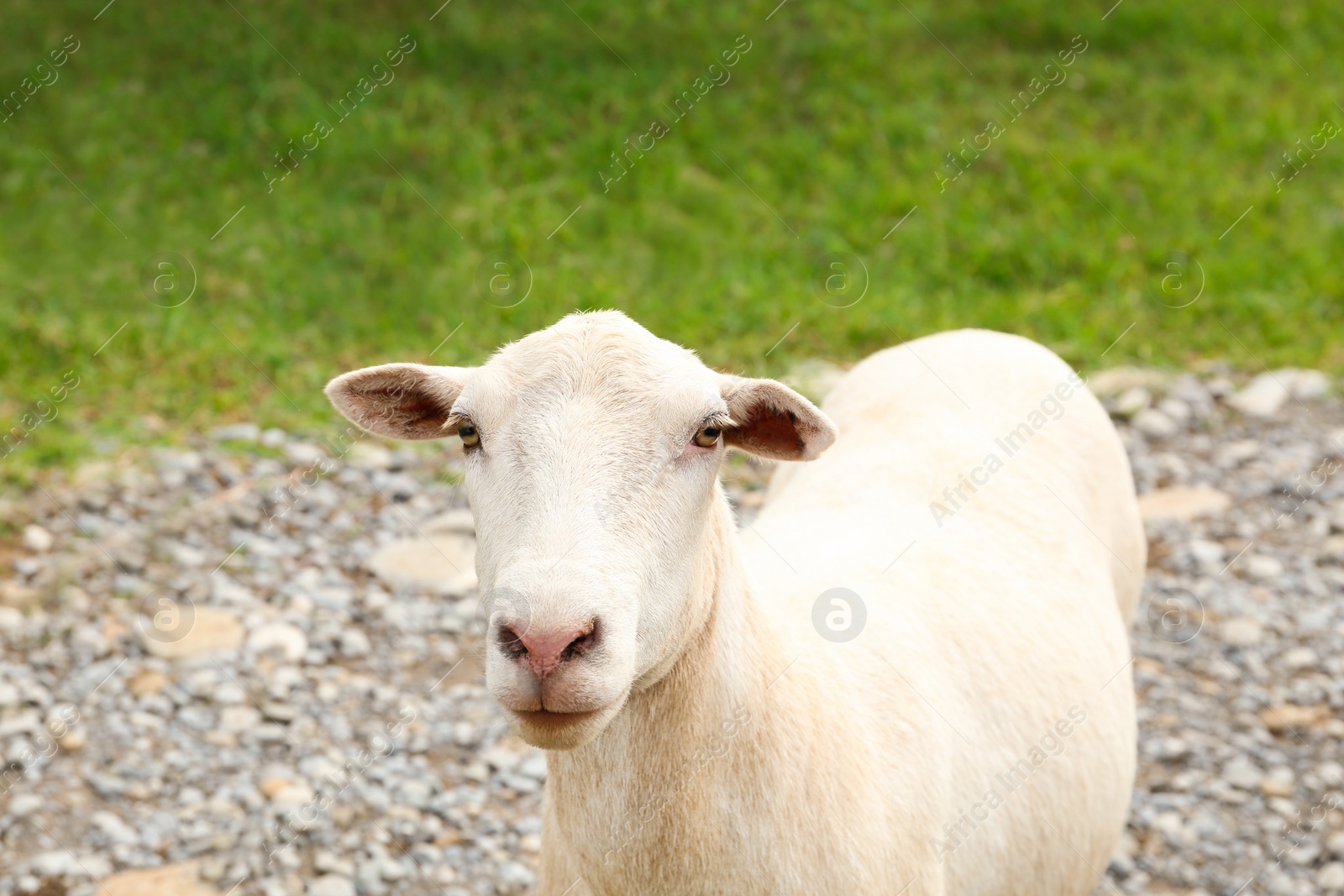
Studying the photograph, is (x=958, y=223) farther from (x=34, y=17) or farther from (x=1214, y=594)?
(x=34, y=17)

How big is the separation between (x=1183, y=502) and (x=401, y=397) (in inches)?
196

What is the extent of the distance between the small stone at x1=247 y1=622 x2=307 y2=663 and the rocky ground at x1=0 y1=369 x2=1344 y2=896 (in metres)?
0.01

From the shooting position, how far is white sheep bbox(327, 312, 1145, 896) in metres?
2.65

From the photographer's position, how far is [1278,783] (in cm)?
507

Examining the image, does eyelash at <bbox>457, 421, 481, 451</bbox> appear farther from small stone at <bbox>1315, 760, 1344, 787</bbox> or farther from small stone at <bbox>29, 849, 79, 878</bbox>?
small stone at <bbox>1315, 760, 1344, 787</bbox>

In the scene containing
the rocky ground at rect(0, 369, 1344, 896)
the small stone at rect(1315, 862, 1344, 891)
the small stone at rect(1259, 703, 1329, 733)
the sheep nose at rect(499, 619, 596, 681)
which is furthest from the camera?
the small stone at rect(1259, 703, 1329, 733)

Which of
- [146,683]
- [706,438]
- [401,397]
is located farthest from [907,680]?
[146,683]

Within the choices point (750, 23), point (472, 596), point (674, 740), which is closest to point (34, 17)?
point (750, 23)

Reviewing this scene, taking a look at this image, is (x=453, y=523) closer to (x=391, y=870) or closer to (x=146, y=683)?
(x=146, y=683)

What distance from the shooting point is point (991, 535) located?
4.07 meters

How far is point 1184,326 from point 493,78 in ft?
18.2

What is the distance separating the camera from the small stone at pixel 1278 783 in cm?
504

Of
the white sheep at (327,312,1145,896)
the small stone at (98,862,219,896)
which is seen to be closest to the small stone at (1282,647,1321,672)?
the white sheep at (327,312,1145,896)

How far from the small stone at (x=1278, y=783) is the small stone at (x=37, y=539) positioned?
5.61 m
